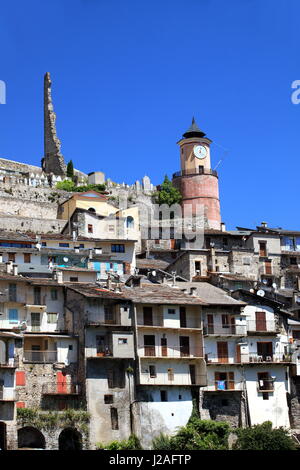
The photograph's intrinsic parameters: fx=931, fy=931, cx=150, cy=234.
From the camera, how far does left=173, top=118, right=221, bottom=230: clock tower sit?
10512 centimetres

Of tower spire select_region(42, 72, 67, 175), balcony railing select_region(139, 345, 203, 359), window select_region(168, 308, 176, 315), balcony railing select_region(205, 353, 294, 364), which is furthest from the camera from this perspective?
tower spire select_region(42, 72, 67, 175)

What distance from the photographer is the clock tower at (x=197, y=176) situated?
105m

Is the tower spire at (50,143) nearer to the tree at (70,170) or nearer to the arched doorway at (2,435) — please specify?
the tree at (70,170)

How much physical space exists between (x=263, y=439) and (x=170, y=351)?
874 centimetres

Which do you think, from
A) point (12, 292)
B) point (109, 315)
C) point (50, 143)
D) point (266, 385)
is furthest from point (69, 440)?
point (50, 143)

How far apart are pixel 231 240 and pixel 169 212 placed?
16.9m

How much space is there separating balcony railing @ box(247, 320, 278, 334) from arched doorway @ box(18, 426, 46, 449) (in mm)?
17989

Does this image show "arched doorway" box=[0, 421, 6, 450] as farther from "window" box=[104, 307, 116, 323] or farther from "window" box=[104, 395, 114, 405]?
"window" box=[104, 307, 116, 323]

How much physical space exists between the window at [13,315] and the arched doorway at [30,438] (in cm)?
819

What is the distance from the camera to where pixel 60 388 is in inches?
2347

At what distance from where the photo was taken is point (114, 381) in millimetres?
60562

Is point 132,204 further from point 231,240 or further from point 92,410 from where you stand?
point 92,410

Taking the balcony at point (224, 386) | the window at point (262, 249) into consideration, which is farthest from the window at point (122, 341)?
the window at point (262, 249)

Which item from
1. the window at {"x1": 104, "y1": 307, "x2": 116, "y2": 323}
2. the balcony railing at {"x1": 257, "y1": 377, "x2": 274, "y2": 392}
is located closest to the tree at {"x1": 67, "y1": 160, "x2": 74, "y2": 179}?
the window at {"x1": 104, "y1": 307, "x2": 116, "y2": 323}
